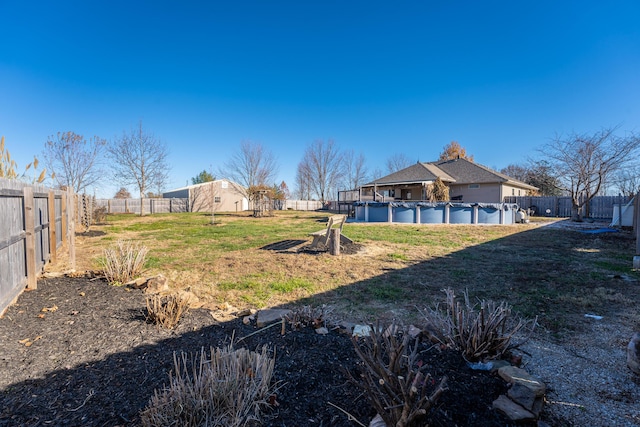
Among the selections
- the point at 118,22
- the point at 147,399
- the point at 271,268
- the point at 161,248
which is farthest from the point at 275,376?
the point at 118,22

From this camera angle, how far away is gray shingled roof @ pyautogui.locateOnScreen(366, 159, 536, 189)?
82.9 ft

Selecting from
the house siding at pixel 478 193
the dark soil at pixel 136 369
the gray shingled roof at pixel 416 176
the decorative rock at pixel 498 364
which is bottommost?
the dark soil at pixel 136 369

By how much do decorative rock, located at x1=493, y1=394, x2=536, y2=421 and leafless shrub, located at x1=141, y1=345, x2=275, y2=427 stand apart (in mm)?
1275

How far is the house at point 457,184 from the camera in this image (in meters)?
25.3

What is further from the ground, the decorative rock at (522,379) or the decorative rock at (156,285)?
the decorative rock at (522,379)

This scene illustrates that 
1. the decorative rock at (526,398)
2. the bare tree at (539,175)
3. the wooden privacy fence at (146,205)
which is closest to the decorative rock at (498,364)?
the decorative rock at (526,398)

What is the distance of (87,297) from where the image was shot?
3.58 metres

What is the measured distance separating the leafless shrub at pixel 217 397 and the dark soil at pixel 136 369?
0.46 feet

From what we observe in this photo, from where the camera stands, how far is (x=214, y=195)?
3475 cm

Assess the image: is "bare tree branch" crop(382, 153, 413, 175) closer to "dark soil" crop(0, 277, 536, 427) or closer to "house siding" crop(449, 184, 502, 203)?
"house siding" crop(449, 184, 502, 203)

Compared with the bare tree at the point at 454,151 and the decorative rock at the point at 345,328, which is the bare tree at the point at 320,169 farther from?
the decorative rock at the point at 345,328

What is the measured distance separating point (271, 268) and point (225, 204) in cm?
3209

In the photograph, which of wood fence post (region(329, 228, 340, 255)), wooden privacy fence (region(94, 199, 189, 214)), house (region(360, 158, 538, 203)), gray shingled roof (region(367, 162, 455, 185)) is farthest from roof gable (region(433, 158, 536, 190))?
wooden privacy fence (region(94, 199, 189, 214))

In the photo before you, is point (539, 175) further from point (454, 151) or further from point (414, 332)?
point (414, 332)
